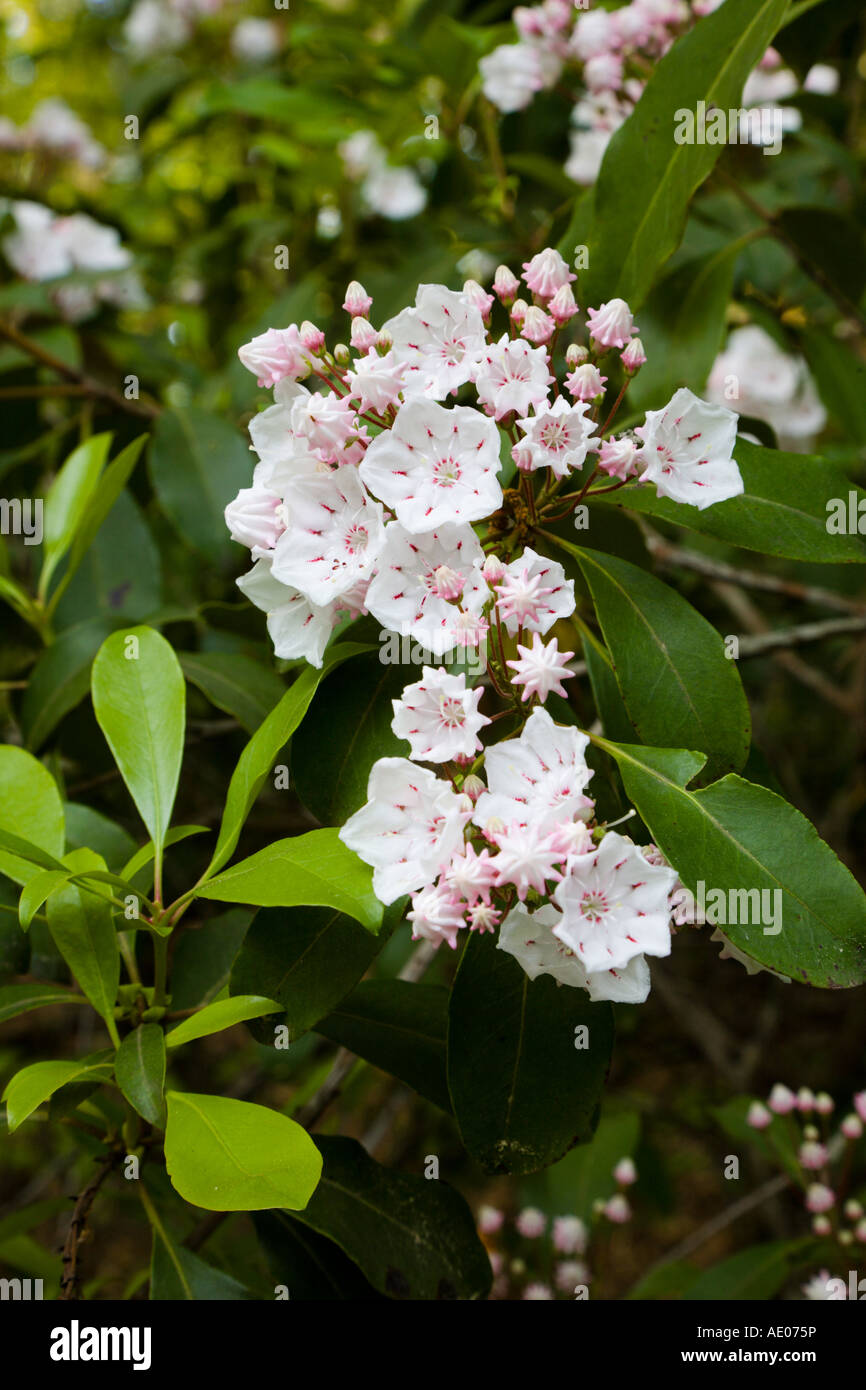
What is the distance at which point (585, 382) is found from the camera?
1.14 metres

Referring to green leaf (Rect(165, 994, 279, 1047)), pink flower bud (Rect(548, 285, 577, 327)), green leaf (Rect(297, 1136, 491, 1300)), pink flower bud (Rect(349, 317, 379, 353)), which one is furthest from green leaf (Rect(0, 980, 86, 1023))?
pink flower bud (Rect(548, 285, 577, 327))

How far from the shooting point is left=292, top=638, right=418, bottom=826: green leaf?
1.21 meters

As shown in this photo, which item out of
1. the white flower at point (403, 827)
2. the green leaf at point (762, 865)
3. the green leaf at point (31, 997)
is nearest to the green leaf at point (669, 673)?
the green leaf at point (762, 865)

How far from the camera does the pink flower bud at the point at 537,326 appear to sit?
1171 millimetres

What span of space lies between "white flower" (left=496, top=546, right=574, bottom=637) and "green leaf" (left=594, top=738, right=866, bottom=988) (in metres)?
0.18

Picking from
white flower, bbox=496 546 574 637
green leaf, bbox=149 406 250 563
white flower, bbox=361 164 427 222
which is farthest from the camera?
white flower, bbox=361 164 427 222

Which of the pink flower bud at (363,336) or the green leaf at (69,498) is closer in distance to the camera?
the pink flower bud at (363,336)

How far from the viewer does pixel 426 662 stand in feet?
4.07

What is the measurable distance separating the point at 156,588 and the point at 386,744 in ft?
3.63

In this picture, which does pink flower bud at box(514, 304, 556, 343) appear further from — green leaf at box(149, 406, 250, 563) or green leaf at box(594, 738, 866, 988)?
green leaf at box(149, 406, 250, 563)

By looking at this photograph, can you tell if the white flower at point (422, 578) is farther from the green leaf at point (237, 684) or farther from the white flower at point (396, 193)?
the white flower at point (396, 193)

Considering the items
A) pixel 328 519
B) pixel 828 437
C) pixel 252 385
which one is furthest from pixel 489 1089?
pixel 828 437

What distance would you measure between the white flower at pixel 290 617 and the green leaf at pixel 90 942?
31cm
